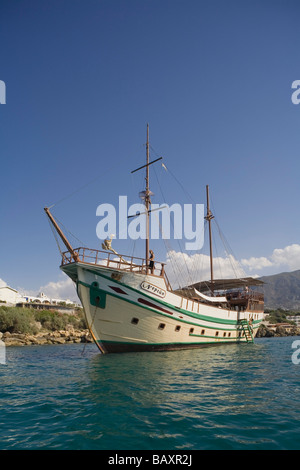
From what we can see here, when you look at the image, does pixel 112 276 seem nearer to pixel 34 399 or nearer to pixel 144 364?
pixel 144 364

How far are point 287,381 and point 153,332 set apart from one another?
1056cm

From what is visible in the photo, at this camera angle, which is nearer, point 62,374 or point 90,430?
point 90,430

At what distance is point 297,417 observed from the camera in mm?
6824

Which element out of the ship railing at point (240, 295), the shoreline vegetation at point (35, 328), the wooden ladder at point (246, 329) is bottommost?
the shoreline vegetation at point (35, 328)

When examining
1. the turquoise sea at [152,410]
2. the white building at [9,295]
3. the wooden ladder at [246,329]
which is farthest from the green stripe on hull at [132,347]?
the white building at [9,295]

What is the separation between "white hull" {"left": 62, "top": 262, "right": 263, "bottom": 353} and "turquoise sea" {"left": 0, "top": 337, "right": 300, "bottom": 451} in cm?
575

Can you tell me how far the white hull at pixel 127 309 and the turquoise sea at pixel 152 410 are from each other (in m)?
5.75

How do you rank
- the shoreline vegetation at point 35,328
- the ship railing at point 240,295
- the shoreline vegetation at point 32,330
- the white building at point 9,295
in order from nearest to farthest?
the ship railing at point 240,295 < the shoreline vegetation at point 32,330 < the shoreline vegetation at point 35,328 < the white building at point 9,295

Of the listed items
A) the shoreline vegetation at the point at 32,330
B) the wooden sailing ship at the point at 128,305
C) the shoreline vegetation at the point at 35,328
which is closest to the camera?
the wooden sailing ship at the point at 128,305

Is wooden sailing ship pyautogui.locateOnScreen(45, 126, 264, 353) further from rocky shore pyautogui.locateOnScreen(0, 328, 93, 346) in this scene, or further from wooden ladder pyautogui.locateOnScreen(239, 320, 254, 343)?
rocky shore pyautogui.locateOnScreen(0, 328, 93, 346)

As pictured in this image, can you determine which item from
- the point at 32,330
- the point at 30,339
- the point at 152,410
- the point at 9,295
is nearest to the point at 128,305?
the point at 152,410

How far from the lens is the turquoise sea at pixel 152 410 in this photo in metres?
5.65

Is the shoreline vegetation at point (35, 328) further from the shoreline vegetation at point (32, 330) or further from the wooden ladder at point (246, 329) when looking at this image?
the wooden ladder at point (246, 329)
